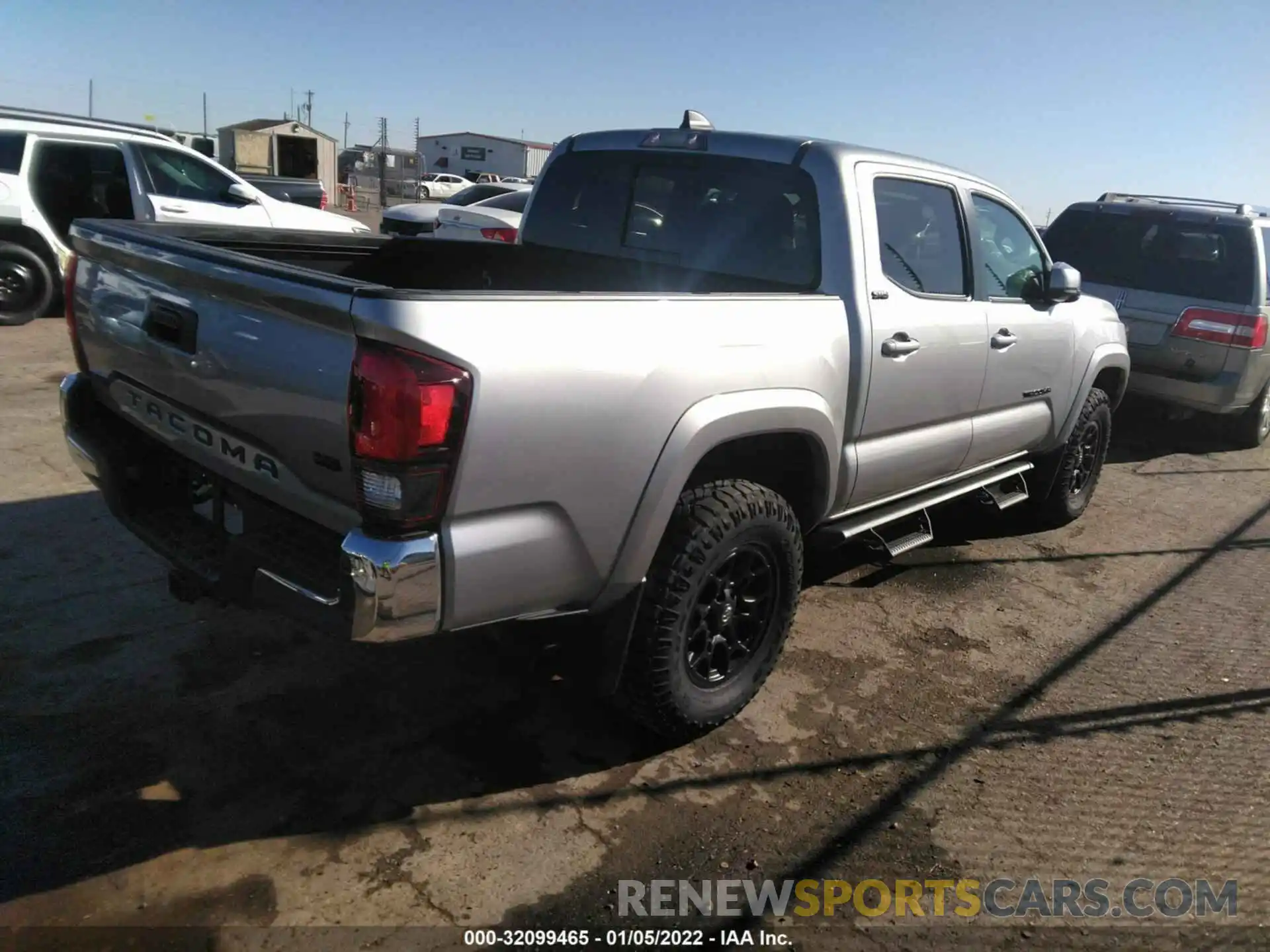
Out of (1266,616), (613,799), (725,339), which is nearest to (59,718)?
(613,799)

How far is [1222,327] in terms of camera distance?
7312mm

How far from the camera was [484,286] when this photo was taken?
4164mm

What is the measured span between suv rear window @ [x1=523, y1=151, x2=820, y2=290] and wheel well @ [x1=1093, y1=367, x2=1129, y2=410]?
9.58 feet

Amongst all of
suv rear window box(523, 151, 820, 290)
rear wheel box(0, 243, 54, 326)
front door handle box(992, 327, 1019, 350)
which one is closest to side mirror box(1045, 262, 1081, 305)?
front door handle box(992, 327, 1019, 350)

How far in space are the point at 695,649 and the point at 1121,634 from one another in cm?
246

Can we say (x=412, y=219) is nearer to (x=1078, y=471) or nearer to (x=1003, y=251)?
(x=1078, y=471)

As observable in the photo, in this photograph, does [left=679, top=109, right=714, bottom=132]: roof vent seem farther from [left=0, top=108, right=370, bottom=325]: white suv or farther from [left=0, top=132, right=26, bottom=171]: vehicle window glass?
[left=0, top=132, right=26, bottom=171]: vehicle window glass

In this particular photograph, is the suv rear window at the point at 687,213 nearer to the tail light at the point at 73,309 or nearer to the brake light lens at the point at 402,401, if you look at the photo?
the brake light lens at the point at 402,401

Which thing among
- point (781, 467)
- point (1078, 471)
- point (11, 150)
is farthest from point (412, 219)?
point (781, 467)

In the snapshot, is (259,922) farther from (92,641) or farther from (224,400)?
(92,641)

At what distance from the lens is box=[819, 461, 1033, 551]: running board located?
12.3 ft

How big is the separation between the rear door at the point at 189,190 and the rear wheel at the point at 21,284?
1.17 m

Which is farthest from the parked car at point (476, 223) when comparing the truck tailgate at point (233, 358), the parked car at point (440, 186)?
the parked car at point (440, 186)

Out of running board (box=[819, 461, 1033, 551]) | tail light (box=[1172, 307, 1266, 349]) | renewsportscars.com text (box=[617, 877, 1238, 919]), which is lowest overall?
renewsportscars.com text (box=[617, 877, 1238, 919])
